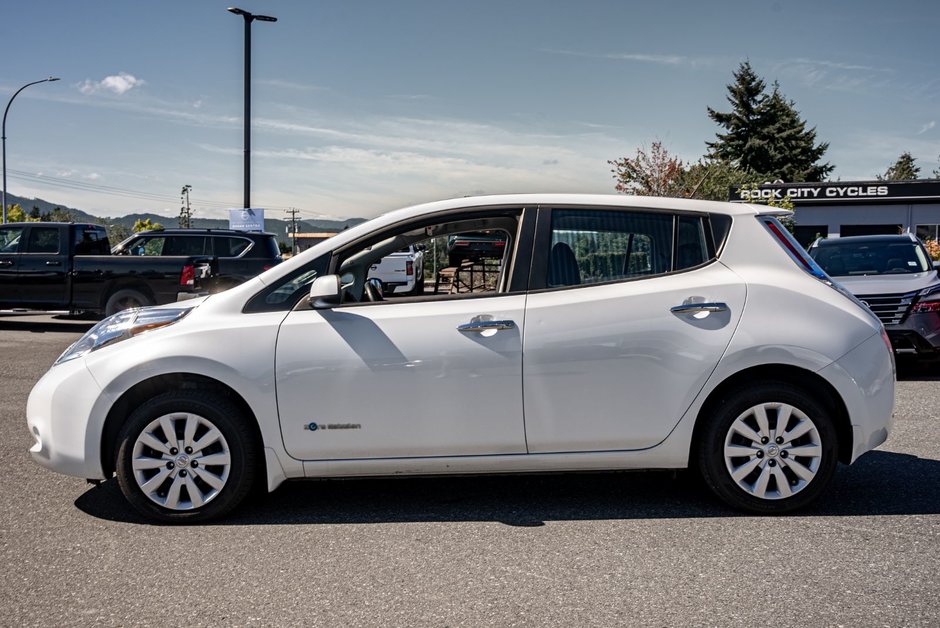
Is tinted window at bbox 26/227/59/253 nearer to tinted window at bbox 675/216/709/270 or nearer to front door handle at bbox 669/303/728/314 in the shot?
tinted window at bbox 675/216/709/270

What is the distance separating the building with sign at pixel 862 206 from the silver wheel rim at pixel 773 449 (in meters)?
35.4

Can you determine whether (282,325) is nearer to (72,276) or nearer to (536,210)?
(536,210)

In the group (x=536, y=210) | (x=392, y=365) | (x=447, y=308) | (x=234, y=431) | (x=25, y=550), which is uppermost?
(x=536, y=210)

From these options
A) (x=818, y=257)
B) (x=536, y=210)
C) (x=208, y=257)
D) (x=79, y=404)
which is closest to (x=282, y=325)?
(x=79, y=404)

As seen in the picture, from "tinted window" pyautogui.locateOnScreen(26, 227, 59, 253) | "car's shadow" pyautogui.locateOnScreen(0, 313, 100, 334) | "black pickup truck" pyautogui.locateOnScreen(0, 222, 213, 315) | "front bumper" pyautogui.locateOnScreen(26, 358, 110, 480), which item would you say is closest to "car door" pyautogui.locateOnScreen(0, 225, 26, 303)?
"black pickup truck" pyautogui.locateOnScreen(0, 222, 213, 315)

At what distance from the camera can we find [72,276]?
53.0ft

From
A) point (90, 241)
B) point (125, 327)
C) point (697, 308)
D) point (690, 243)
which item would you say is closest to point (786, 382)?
point (697, 308)

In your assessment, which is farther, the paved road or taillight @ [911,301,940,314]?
taillight @ [911,301,940,314]

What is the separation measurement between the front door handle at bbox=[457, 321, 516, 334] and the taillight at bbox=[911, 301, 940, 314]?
6.73m

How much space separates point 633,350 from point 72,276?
14.3m

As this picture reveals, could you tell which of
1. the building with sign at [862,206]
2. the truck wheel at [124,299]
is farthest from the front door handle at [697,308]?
the building with sign at [862,206]

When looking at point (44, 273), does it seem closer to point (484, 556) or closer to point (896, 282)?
point (896, 282)

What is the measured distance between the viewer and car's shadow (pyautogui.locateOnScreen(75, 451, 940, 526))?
184 inches

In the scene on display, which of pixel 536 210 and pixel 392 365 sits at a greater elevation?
pixel 536 210
